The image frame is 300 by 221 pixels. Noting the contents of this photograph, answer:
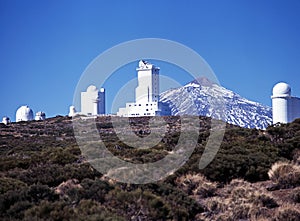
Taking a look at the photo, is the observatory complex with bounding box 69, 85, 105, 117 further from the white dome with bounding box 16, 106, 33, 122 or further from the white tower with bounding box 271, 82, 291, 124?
the white tower with bounding box 271, 82, 291, 124

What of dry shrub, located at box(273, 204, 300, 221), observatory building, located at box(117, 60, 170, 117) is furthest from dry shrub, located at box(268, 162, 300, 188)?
observatory building, located at box(117, 60, 170, 117)

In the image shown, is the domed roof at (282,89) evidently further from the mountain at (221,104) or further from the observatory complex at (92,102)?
the mountain at (221,104)

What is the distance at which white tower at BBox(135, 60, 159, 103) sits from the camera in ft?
264

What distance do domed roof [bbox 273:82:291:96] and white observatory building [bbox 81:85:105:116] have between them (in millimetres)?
36409

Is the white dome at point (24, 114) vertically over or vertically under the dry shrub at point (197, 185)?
over

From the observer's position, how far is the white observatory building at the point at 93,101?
79625 mm

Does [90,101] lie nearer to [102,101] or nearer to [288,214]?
[102,101]

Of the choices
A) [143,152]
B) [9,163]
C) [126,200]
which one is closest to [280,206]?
[126,200]

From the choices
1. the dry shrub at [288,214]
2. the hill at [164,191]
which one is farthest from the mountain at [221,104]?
the dry shrub at [288,214]

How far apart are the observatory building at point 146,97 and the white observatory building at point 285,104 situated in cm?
A: 2737

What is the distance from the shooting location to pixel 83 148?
63.9 feet

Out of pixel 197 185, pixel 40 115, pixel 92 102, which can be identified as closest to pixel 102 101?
pixel 92 102

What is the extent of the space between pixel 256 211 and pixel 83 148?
1114 cm

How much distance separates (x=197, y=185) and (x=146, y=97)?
223 feet
